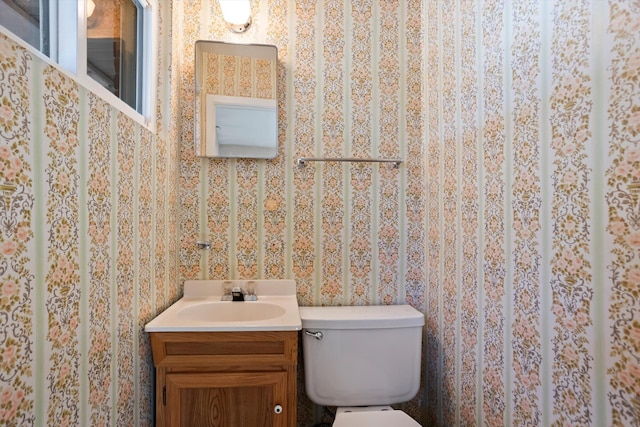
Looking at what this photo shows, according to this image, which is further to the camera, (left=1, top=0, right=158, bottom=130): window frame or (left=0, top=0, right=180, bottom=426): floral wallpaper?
(left=1, top=0, right=158, bottom=130): window frame

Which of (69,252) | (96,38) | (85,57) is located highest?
(96,38)

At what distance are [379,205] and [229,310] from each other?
86 cm

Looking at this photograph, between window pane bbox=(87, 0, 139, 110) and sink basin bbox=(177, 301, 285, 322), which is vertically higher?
window pane bbox=(87, 0, 139, 110)

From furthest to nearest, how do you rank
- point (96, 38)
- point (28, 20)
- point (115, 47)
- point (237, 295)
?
point (237, 295)
point (115, 47)
point (96, 38)
point (28, 20)

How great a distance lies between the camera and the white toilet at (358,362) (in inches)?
50.4

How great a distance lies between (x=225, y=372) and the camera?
1113mm

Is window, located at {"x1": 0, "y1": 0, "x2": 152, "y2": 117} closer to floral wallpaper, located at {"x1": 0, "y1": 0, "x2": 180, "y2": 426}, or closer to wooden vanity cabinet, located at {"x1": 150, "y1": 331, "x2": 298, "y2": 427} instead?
floral wallpaper, located at {"x1": 0, "y1": 0, "x2": 180, "y2": 426}

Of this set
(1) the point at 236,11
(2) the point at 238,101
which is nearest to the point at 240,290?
(2) the point at 238,101

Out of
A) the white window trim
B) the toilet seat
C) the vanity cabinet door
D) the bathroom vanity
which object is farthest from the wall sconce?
the toilet seat

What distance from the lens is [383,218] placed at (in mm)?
1542

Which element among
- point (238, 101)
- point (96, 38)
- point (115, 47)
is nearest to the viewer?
point (96, 38)

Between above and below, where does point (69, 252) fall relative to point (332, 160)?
below

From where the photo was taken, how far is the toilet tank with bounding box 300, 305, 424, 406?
128cm

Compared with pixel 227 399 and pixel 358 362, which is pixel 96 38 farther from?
pixel 358 362
